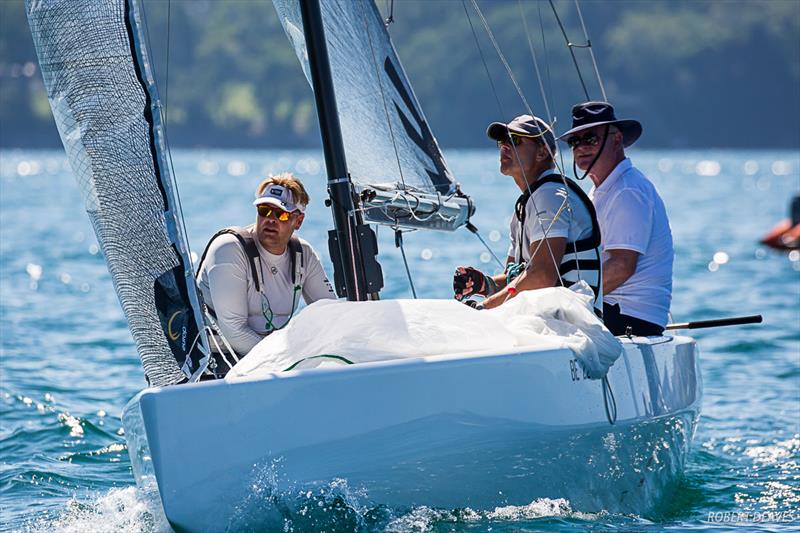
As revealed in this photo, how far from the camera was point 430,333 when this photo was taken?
3910mm

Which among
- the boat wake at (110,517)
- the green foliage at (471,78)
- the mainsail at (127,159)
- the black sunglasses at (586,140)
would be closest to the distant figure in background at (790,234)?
the black sunglasses at (586,140)

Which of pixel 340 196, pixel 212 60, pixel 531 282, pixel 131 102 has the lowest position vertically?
pixel 531 282

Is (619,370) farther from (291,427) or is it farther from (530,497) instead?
(291,427)

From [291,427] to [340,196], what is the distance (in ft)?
4.59

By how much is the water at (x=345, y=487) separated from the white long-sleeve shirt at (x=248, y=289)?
29.1 inches

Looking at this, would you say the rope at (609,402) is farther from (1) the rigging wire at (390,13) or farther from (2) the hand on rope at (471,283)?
(1) the rigging wire at (390,13)

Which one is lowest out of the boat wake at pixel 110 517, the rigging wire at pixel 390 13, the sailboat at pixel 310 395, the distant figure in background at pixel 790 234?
the distant figure in background at pixel 790 234

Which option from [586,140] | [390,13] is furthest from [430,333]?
[390,13]

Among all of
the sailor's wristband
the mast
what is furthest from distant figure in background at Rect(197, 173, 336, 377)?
the sailor's wristband

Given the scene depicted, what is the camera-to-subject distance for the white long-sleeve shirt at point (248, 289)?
4.68m

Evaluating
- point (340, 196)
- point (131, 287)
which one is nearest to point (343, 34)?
point (340, 196)

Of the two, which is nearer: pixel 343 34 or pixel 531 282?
pixel 531 282

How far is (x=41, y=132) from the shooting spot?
10006cm

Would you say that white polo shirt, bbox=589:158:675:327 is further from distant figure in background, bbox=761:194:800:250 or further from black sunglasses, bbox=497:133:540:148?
distant figure in background, bbox=761:194:800:250
